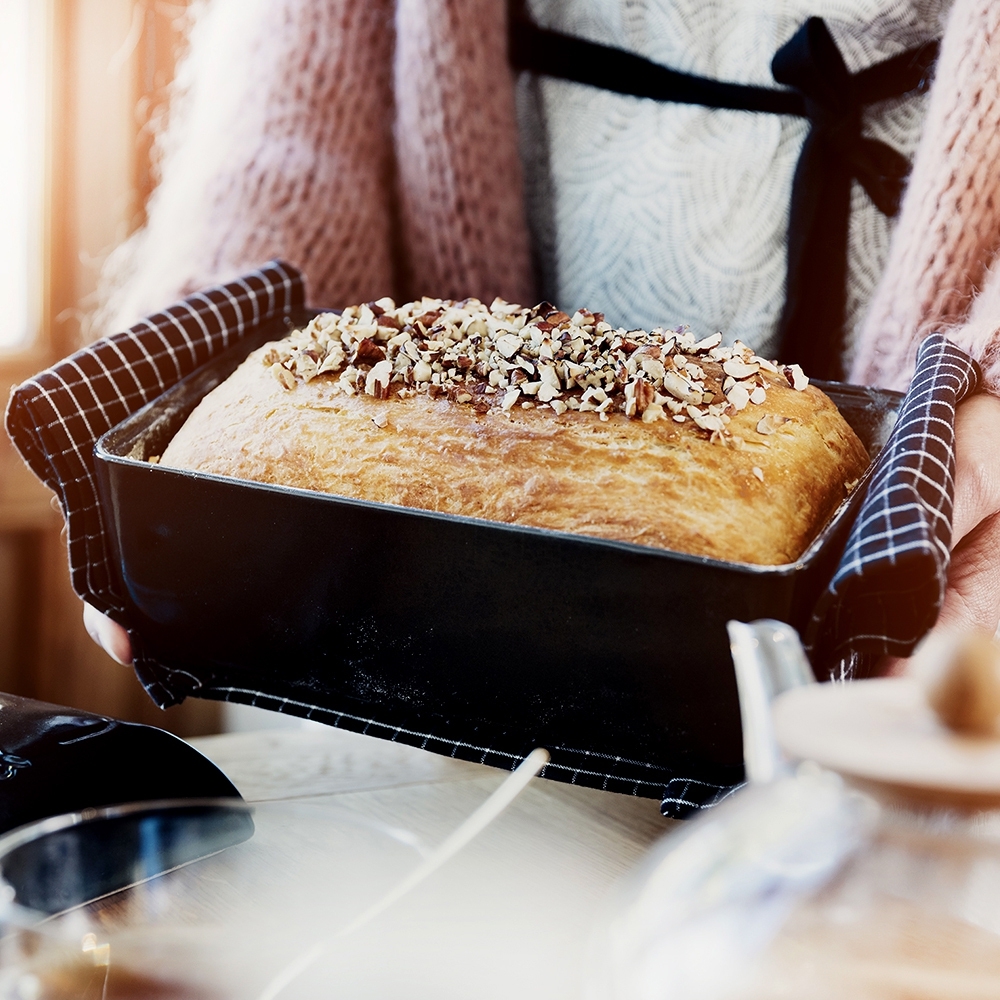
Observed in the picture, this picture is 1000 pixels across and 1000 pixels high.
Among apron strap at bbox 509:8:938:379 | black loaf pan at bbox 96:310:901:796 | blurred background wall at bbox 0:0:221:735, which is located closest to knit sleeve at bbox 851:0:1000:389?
apron strap at bbox 509:8:938:379

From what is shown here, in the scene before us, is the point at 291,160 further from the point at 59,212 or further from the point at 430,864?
the point at 430,864

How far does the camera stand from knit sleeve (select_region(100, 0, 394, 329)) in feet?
2.33

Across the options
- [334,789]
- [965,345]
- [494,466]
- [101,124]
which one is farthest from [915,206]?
[101,124]

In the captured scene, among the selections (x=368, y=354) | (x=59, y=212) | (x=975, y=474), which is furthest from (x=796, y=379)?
(x=59, y=212)

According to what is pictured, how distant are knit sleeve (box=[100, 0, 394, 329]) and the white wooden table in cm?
30

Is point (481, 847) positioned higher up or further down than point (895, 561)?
further down

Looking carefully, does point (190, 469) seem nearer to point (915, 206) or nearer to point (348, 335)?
point (348, 335)

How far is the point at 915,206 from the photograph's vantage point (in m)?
0.58

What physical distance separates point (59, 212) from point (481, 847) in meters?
0.79

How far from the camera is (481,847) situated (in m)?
0.45

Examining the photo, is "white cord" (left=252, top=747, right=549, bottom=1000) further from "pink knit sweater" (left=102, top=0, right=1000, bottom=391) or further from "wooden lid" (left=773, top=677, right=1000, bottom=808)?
"pink knit sweater" (left=102, top=0, right=1000, bottom=391)

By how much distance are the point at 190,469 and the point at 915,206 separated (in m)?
0.40

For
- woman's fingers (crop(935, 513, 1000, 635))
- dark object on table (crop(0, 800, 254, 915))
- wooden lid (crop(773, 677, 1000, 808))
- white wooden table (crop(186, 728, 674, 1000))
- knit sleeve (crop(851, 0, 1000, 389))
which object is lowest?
white wooden table (crop(186, 728, 674, 1000))

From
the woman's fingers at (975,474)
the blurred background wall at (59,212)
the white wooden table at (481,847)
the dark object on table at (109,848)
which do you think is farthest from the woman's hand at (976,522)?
the blurred background wall at (59,212)
